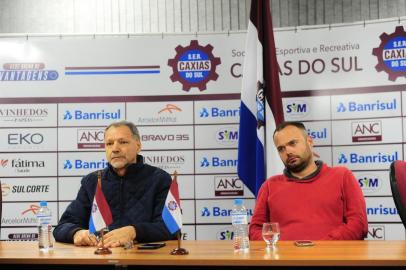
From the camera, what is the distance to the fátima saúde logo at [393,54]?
15.0ft

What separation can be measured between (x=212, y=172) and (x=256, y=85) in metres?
0.85

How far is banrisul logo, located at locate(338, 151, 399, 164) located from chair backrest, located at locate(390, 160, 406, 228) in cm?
183

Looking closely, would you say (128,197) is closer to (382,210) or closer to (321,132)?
(321,132)

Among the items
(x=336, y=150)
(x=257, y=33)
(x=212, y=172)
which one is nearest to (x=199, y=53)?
(x=257, y=33)

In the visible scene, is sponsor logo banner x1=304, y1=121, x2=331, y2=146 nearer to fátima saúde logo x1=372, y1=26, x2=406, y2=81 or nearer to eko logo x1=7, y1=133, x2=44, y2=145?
fátima saúde logo x1=372, y1=26, x2=406, y2=81

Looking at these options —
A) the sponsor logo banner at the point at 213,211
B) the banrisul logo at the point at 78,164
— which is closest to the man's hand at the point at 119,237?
the sponsor logo banner at the point at 213,211

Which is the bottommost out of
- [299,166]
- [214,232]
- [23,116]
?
[214,232]

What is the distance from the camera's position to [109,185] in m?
3.25

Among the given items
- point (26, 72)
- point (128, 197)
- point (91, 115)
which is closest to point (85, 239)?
point (128, 197)

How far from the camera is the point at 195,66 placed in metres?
4.88

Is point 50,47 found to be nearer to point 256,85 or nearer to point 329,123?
point 256,85

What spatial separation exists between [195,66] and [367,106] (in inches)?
57.9
